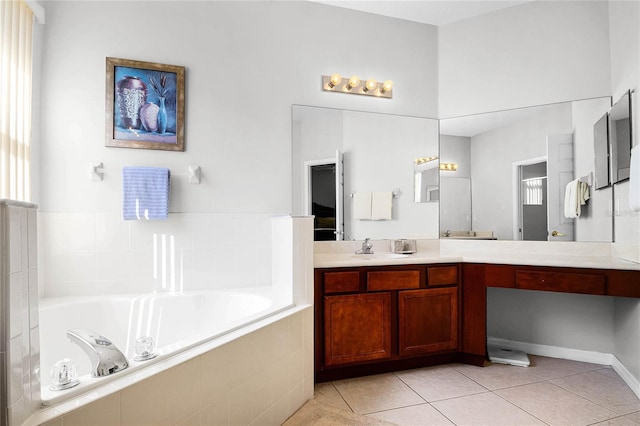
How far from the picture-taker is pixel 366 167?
3033 millimetres

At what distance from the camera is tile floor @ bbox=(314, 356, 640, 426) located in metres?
1.97

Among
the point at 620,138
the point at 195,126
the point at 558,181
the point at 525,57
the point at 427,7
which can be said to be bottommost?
the point at 558,181

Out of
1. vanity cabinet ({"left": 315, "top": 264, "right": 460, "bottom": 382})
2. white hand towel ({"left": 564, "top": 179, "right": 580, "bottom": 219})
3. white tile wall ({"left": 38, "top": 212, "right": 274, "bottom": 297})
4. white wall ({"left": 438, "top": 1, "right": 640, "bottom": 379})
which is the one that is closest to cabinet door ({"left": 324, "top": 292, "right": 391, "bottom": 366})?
vanity cabinet ({"left": 315, "top": 264, "right": 460, "bottom": 382})

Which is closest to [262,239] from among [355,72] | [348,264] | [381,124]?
[348,264]

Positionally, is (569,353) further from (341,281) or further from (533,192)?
(341,281)

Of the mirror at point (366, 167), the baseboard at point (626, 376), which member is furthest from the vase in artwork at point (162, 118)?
the baseboard at point (626, 376)

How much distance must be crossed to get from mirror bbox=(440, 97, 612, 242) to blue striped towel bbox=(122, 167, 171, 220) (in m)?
2.18

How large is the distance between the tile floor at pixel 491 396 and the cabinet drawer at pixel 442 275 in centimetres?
61

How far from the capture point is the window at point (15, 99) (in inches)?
76.1

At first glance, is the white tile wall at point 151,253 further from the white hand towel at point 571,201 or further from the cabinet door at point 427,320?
the white hand towel at point 571,201

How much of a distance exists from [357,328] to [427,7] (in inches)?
102

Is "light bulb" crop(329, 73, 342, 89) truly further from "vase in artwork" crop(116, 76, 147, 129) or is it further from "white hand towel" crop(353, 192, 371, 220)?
"vase in artwork" crop(116, 76, 147, 129)

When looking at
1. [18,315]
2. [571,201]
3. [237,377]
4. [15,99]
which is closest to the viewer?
[18,315]

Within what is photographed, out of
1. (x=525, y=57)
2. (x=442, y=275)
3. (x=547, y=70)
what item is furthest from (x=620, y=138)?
(x=442, y=275)
